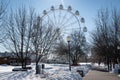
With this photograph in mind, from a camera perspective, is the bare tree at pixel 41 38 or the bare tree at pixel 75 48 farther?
the bare tree at pixel 75 48

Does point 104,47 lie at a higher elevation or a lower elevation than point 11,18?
lower

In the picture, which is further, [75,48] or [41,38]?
[75,48]

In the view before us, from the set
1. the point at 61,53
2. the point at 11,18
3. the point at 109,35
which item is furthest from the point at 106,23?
the point at 61,53

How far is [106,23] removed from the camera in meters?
→ 37.0

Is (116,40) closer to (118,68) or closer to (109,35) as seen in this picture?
(109,35)

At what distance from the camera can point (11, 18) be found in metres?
24.9

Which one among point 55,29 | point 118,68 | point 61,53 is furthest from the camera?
point 61,53

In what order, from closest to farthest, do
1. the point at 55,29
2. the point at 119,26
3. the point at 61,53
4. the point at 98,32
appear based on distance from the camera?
the point at 55,29, the point at 119,26, the point at 98,32, the point at 61,53

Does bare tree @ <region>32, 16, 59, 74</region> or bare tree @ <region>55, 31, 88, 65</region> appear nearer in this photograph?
bare tree @ <region>32, 16, 59, 74</region>

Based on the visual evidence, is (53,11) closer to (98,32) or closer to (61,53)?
(98,32)

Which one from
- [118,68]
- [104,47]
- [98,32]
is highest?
[98,32]

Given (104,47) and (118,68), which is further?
(104,47)

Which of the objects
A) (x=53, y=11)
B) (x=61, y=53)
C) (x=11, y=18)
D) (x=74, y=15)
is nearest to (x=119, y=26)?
(x=74, y=15)

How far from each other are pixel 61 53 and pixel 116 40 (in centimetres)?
2982
